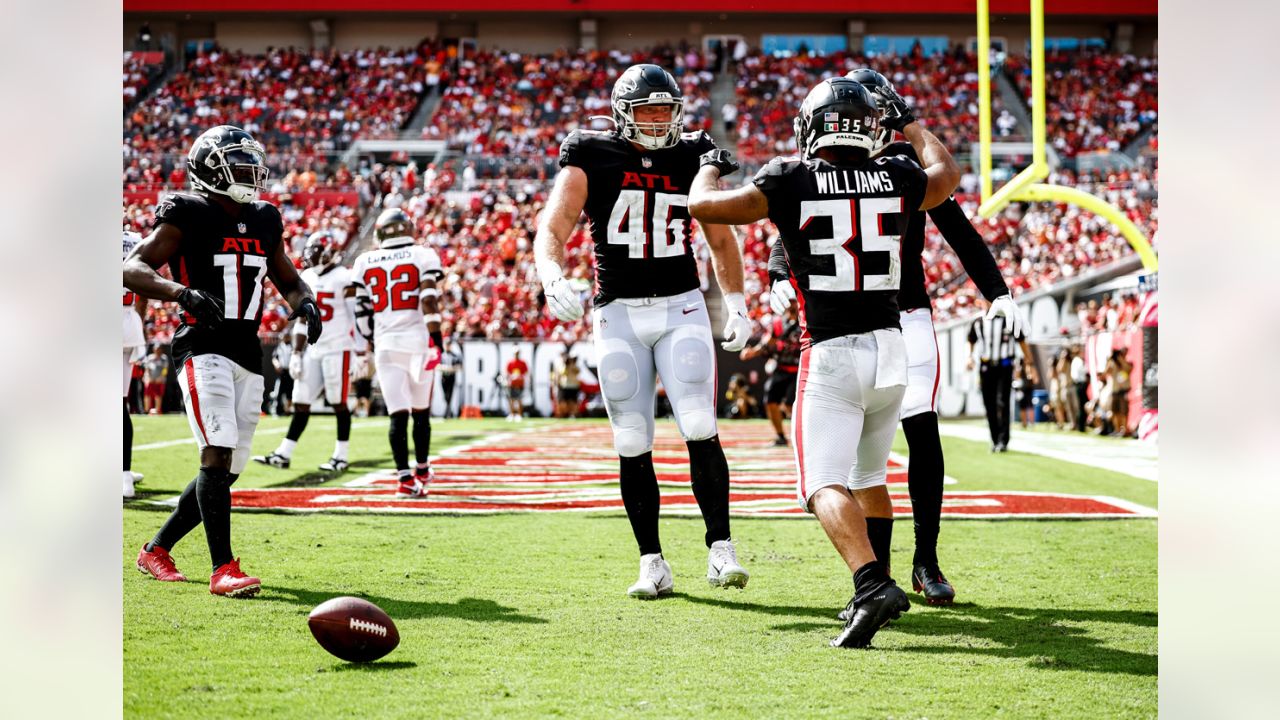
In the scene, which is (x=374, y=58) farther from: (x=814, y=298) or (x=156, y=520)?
(x=814, y=298)

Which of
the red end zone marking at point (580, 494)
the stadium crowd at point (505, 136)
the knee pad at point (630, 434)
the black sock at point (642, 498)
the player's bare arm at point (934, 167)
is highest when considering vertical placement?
the stadium crowd at point (505, 136)

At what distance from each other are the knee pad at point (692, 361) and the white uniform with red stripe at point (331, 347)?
205 inches

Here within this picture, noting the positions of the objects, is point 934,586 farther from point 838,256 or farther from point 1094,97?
point 1094,97

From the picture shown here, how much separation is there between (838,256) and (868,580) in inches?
38.1

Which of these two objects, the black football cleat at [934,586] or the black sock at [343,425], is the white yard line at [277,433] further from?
the black football cleat at [934,586]

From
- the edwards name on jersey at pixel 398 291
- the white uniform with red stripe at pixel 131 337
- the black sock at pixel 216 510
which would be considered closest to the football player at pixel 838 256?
the black sock at pixel 216 510

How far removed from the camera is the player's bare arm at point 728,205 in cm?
363

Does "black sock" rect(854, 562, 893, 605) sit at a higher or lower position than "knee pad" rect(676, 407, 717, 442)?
lower

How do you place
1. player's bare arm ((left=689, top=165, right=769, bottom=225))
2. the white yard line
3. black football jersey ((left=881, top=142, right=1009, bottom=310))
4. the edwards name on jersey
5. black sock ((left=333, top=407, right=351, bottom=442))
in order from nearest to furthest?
player's bare arm ((left=689, top=165, right=769, bottom=225)) → black football jersey ((left=881, top=142, right=1009, bottom=310)) → the edwards name on jersey → black sock ((left=333, top=407, right=351, bottom=442)) → the white yard line

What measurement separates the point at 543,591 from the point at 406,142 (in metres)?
22.3

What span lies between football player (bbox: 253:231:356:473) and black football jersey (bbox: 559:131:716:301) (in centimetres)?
494

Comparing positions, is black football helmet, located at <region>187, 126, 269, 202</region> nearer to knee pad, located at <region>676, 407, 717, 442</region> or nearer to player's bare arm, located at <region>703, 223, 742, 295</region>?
player's bare arm, located at <region>703, 223, 742, 295</region>

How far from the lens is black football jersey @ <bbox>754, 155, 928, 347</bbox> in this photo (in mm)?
3664

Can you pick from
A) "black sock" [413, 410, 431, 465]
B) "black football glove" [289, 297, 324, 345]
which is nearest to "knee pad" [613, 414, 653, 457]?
"black football glove" [289, 297, 324, 345]
